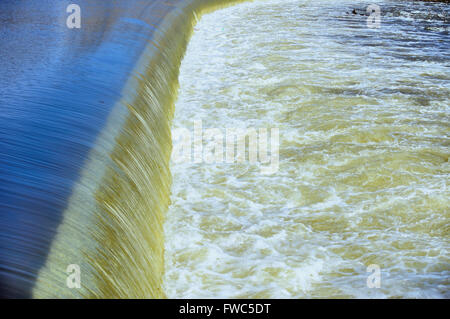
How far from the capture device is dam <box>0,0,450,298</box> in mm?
3365

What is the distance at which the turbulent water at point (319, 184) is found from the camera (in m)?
4.11

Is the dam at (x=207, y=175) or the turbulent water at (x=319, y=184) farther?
the turbulent water at (x=319, y=184)

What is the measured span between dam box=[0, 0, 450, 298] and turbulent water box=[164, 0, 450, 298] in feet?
0.06

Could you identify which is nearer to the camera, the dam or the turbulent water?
the dam

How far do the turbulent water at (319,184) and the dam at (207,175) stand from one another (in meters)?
Result: 0.02

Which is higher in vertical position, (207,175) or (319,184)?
(207,175)

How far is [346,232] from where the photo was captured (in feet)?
15.3

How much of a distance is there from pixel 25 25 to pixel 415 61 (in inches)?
281

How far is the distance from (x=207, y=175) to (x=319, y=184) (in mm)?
1184

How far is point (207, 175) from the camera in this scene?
5902 millimetres

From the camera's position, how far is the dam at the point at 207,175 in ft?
11.0
